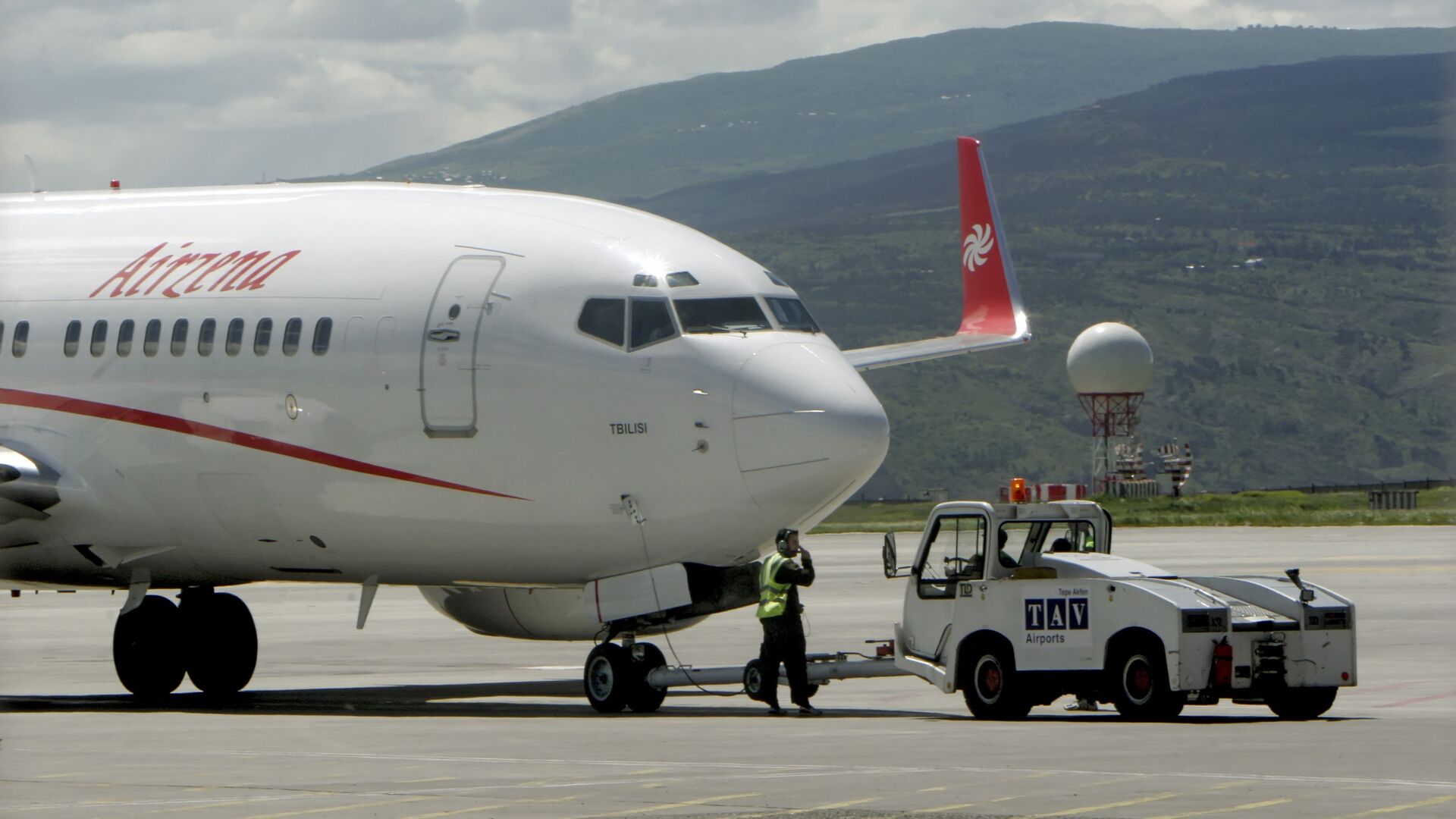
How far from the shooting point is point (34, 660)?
33.5m

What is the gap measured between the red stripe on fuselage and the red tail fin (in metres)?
20.5

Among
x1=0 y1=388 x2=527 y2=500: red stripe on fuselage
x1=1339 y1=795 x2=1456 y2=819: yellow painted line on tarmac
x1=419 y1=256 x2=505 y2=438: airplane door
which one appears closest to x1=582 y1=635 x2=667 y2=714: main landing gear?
x1=0 y1=388 x2=527 y2=500: red stripe on fuselage

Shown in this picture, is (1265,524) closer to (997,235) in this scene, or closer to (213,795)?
(997,235)

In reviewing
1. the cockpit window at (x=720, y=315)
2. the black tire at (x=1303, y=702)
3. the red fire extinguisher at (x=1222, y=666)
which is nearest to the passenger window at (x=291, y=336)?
the cockpit window at (x=720, y=315)

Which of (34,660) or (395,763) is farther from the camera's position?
(34,660)

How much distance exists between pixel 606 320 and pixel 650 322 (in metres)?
0.44

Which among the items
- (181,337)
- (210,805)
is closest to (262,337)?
(181,337)

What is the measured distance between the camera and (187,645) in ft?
84.9

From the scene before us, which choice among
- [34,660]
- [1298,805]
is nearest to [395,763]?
[1298,805]

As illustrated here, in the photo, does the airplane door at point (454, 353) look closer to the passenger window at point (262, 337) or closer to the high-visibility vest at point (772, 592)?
the passenger window at point (262, 337)

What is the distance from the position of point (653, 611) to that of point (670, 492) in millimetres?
1202

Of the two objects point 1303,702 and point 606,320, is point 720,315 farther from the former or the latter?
point 1303,702

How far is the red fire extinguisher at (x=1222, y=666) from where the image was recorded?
18.8m

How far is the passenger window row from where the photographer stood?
22422mm
